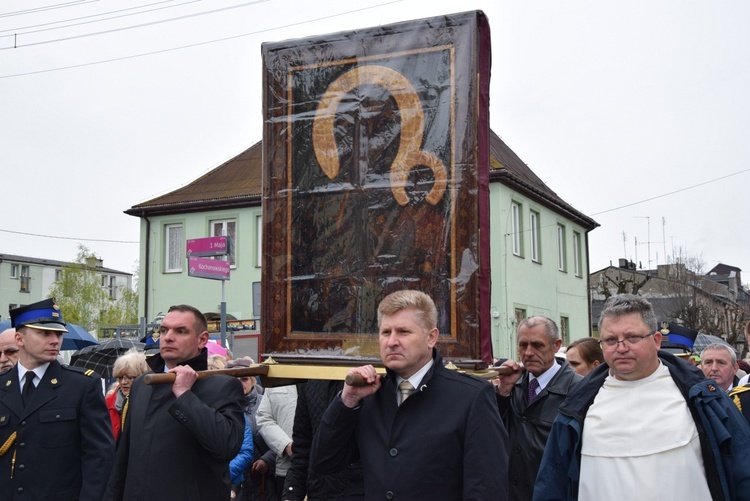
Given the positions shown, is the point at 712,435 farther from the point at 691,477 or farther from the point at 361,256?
the point at 361,256

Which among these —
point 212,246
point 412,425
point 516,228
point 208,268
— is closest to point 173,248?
point 516,228

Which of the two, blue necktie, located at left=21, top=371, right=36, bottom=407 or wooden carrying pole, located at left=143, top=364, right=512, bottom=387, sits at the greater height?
wooden carrying pole, located at left=143, top=364, right=512, bottom=387

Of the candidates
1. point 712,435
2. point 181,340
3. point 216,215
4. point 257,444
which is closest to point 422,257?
point 181,340

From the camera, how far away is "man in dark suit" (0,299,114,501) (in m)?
5.30

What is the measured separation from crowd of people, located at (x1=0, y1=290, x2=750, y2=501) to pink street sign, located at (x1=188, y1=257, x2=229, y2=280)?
25.0 ft

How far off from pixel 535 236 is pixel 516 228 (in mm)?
1707

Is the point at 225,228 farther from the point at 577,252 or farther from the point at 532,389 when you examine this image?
the point at 532,389

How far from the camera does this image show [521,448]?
17.5 ft

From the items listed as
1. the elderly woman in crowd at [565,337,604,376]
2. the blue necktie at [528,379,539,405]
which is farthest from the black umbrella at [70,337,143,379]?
the blue necktie at [528,379,539,405]

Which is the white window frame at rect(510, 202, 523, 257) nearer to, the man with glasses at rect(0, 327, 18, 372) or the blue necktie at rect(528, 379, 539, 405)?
the man with glasses at rect(0, 327, 18, 372)

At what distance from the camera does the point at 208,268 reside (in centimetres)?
1355

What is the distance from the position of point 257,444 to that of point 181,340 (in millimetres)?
3294

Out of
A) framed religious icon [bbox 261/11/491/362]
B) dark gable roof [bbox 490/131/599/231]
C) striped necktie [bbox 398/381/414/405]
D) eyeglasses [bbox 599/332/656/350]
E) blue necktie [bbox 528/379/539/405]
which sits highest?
dark gable roof [bbox 490/131/599/231]

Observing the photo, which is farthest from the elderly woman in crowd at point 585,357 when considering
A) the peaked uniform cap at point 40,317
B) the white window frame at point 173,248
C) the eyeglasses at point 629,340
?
the white window frame at point 173,248
